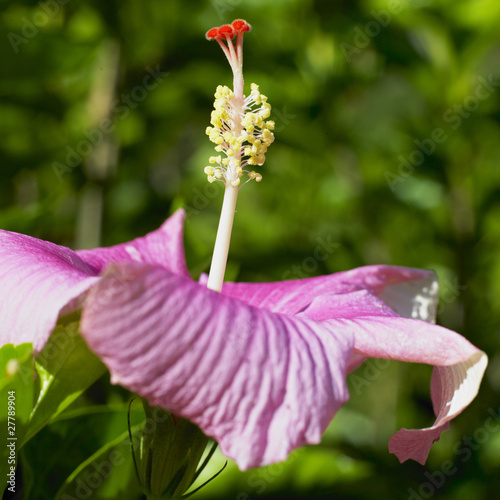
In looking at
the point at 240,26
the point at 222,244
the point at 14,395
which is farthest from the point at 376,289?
the point at 14,395

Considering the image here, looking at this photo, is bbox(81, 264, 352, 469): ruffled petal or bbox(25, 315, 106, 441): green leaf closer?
bbox(81, 264, 352, 469): ruffled petal

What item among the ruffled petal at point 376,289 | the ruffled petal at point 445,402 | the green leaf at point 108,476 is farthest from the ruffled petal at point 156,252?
the ruffled petal at point 445,402

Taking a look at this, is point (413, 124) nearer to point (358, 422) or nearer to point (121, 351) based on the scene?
point (358, 422)

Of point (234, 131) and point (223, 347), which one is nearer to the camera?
point (223, 347)

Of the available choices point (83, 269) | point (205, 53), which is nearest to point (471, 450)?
point (83, 269)

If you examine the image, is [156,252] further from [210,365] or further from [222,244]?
[210,365]

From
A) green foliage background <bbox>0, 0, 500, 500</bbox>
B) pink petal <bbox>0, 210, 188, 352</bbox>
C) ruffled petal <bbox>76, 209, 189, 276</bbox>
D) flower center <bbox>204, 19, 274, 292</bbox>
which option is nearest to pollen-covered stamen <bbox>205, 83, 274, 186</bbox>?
flower center <bbox>204, 19, 274, 292</bbox>

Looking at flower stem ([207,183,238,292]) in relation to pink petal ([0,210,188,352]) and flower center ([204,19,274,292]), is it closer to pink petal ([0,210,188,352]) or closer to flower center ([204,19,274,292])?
flower center ([204,19,274,292])
